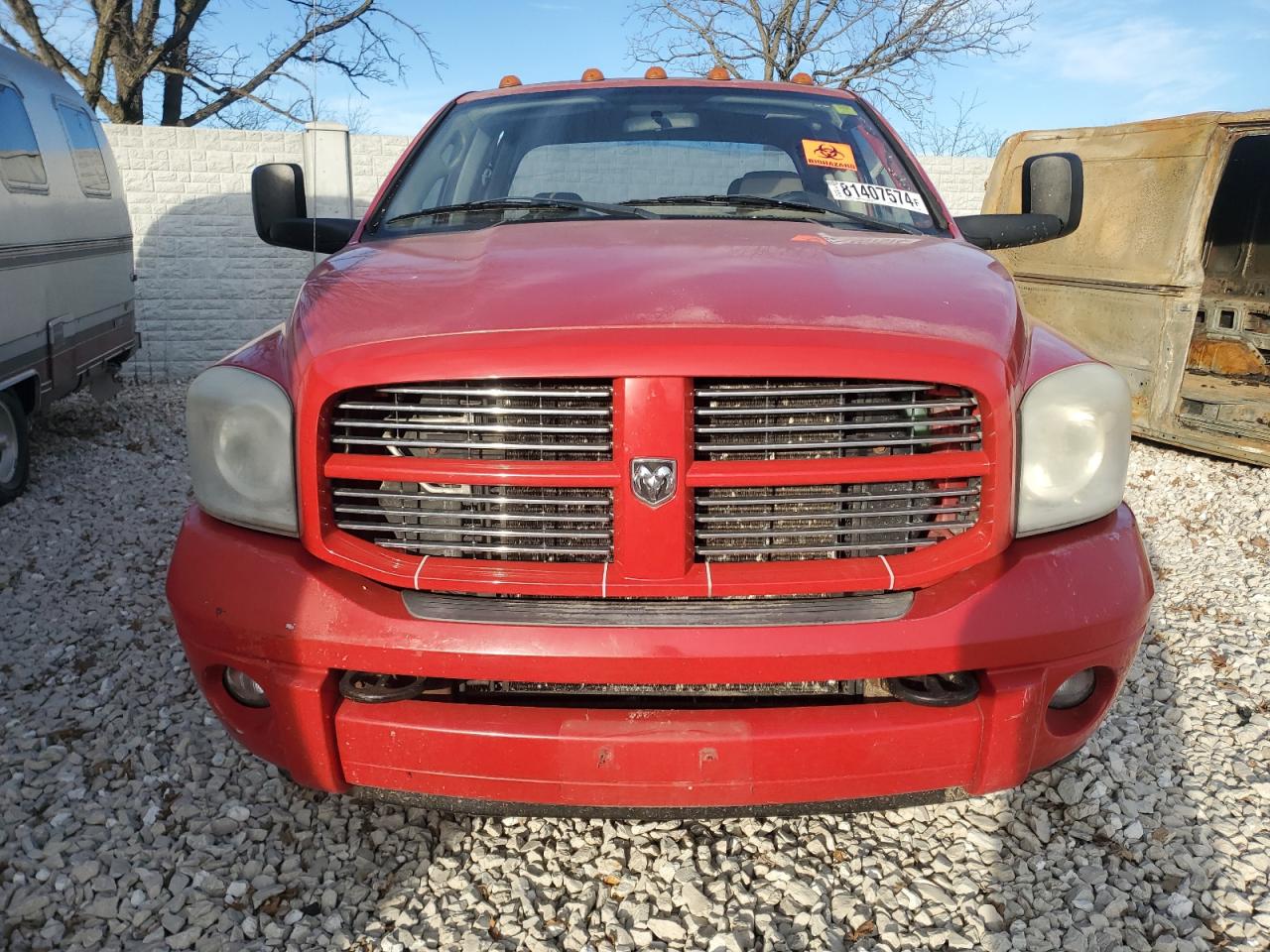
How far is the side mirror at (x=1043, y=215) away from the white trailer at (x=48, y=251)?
4.74m

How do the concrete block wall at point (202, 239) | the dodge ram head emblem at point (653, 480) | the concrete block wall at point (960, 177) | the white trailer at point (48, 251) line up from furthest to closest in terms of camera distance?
the concrete block wall at point (960, 177)
the concrete block wall at point (202, 239)
the white trailer at point (48, 251)
the dodge ram head emblem at point (653, 480)

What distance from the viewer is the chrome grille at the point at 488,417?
5.82 feet

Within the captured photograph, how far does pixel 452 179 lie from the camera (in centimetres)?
318

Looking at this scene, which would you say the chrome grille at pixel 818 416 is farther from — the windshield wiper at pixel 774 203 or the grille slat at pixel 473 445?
the windshield wiper at pixel 774 203

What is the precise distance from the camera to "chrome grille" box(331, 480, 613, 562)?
6.00ft

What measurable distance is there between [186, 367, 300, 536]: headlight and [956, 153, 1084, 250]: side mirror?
235 cm

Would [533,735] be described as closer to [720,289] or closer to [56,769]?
[720,289]

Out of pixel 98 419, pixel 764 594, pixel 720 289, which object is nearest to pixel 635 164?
pixel 720 289

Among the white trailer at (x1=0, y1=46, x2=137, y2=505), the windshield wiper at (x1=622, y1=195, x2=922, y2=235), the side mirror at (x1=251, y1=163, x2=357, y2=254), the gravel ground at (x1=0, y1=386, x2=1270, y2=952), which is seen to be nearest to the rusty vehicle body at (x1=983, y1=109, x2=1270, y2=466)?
the windshield wiper at (x1=622, y1=195, x2=922, y2=235)

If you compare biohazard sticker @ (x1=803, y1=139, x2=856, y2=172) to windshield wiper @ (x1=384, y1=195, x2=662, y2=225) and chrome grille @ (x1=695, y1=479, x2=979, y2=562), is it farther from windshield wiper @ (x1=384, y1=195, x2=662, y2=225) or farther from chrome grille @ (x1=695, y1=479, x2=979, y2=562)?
chrome grille @ (x1=695, y1=479, x2=979, y2=562)

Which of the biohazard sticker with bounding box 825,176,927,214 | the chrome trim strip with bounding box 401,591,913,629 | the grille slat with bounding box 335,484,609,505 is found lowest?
the chrome trim strip with bounding box 401,591,913,629

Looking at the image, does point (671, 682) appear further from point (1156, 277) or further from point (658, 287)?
point (1156, 277)

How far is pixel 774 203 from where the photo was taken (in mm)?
2803

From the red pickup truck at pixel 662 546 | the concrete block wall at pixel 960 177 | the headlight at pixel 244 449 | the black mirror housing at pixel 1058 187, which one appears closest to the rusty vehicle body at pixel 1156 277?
the black mirror housing at pixel 1058 187
